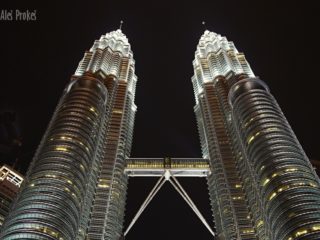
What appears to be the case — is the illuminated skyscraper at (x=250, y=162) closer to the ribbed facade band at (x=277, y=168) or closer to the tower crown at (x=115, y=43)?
the ribbed facade band at (x=277, y=168)

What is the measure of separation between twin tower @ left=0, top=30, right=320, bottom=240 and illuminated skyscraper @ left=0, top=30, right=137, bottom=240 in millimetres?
195

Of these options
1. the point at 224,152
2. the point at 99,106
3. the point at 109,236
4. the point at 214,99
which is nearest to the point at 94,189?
the point at 109,236

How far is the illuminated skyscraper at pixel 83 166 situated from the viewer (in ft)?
216

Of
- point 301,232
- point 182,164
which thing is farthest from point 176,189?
point 301,232

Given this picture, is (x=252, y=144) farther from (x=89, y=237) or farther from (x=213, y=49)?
(x=213, y=49)

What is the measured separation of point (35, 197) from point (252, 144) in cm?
3917

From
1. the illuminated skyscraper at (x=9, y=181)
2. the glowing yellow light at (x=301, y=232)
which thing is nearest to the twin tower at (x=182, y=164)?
the glowing yellow light at (x=301, y=232)

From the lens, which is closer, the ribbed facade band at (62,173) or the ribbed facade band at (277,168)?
the ribbed facade band at (62,173)

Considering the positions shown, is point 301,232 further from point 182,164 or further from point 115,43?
point 115,43

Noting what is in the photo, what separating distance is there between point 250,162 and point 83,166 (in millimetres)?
30221

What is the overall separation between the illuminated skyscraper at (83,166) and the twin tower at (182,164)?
19cm

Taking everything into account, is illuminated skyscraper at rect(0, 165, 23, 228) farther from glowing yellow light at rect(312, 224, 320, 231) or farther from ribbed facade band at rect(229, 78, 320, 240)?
glowing yellow light at rect(312, 224, 320, 231)

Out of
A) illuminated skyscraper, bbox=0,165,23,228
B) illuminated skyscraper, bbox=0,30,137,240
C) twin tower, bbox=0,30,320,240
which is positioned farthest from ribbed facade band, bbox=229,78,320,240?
illuminated skyscraper, bbox=0,165,23,228

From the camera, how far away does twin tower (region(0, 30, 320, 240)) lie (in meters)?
66.6
